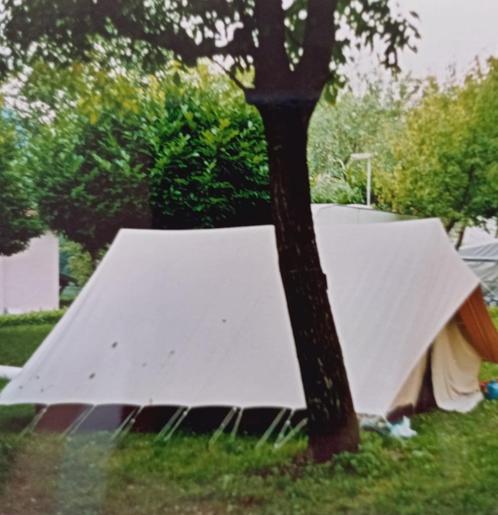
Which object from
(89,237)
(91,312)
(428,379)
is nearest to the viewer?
(89,237)

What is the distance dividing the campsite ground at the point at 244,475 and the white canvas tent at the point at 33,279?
100 mm

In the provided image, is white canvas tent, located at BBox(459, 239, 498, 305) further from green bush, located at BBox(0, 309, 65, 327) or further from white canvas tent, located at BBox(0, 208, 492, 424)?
green bush, located at BBox(0, 309, 65, 327)

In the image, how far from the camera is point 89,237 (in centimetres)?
283

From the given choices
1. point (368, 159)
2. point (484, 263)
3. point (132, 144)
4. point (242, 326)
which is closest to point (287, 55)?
point (368, 159)

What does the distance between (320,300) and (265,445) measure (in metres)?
0.49

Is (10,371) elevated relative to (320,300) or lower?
lower

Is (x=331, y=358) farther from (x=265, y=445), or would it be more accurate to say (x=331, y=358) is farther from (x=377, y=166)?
(x=377, y=166)

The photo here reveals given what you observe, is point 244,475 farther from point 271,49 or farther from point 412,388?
point 271,49

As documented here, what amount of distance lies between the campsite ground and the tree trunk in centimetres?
9

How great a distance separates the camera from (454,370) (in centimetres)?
319

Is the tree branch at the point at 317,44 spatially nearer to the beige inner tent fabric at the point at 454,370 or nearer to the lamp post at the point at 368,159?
the lamp post at the point at 368,159

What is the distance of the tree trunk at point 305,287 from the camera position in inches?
107

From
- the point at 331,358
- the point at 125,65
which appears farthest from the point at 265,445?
the point at 125,65

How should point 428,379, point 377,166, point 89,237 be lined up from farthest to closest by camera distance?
point 428,379 → point 89,237 → point 377,166
